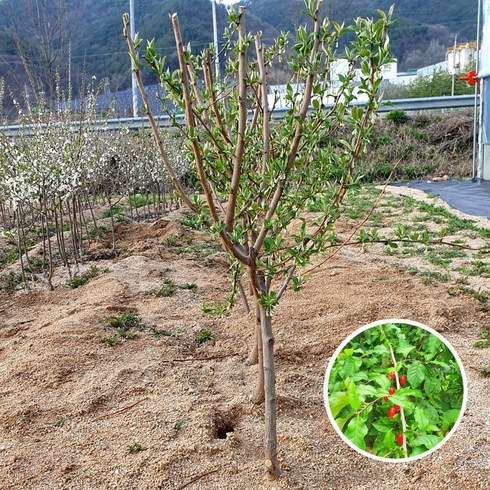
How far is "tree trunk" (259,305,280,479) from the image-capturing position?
7.85 feet

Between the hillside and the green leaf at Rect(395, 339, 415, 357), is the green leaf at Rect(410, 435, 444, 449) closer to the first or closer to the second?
the green leaf at Rect(395, 339, 415, 357)

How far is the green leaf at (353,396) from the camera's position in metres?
2.01

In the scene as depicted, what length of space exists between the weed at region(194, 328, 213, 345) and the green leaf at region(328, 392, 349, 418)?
207 centimetres

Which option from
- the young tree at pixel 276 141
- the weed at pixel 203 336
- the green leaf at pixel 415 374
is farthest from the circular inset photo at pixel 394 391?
the weed at pixel 203 336

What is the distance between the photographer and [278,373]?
3461mm

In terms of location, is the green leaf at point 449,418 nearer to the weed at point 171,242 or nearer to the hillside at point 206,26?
the weed at point 171,242

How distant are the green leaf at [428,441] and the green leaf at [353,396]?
225 mm

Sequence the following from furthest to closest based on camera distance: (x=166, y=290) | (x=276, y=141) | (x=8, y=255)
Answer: (x=8, y=255)
(x=166, y=290)
(x=276, y=141)

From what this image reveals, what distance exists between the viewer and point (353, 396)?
6.61 ft

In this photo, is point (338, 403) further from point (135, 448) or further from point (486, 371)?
point (486, 371)

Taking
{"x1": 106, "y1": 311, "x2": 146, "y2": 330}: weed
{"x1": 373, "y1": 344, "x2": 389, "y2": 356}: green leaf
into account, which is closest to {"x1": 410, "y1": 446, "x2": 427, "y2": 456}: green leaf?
{"x1": 373, "y1": 344, "x2": 389, "y2": 356}: green leaf

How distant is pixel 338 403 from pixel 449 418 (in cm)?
38

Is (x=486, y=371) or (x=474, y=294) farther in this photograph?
(x=474, y=294)

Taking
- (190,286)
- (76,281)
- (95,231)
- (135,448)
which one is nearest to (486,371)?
(135,448)
